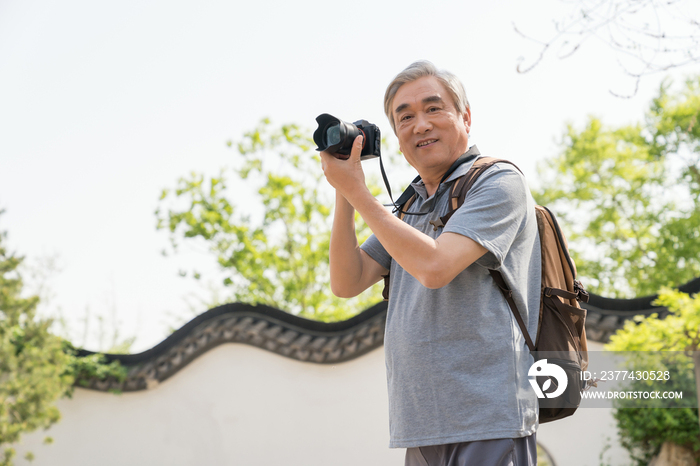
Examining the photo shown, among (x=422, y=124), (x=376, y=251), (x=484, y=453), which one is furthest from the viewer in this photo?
(x=376, y=251)

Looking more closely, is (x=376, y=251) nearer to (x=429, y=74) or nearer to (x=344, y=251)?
(x=344, y=251)

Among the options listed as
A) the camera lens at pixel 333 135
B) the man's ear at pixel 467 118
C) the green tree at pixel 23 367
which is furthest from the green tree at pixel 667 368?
the green tree at pixel 23 367

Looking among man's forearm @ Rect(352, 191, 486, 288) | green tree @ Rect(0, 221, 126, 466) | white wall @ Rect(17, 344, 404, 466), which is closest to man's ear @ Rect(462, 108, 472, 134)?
man's forearm @ Rect(352, 191, 486, 288)

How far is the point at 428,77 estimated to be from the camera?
4.97ft

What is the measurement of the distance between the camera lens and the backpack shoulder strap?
0.30m

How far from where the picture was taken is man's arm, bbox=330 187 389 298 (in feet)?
4.80

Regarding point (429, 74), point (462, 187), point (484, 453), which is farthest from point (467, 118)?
point (484, 453)

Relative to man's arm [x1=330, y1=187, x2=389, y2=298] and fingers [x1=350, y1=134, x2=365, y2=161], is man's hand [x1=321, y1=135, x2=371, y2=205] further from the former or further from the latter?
man's arm [x1=330, y1=187, x2=389, y2=298]

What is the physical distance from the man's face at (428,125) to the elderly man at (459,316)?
17 millimetres

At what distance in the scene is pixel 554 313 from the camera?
53.3 inches

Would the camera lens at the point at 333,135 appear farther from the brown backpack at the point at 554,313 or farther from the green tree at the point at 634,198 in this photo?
the green tree at the point at 634,198

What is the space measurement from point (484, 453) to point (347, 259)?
584 millimetres

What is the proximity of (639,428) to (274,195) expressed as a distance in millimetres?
7077

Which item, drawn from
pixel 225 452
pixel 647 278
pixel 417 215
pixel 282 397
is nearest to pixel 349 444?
pixel 282 397
